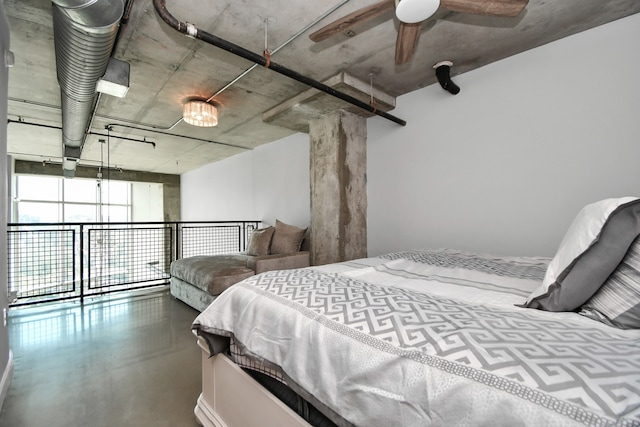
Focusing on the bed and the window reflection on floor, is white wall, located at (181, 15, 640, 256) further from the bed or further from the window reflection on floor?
the window reflection on floor

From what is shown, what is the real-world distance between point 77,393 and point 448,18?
11.9 feet

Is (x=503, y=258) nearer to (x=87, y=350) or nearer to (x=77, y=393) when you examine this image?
(x=77, y=393)

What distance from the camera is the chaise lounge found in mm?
2875

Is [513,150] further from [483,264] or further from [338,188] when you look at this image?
[338,188]

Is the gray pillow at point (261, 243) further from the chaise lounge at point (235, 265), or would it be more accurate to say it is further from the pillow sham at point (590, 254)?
the pillow sham at point (590, 254)

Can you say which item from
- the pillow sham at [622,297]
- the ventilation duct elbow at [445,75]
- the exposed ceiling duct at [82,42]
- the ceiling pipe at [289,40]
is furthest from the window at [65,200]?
the pillow sham at [622,297]

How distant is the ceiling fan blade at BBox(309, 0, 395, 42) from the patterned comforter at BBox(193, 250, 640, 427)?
1.52 meters

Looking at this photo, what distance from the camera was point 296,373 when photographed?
0.86m

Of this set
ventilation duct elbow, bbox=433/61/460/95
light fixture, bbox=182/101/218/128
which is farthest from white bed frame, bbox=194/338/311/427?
ventilation duct elbow, bbox=433/61/460/95

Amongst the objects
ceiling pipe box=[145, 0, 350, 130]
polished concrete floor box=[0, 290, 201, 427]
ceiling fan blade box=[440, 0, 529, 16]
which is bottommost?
polished concrete floor box=[0, 290, 201, 427]

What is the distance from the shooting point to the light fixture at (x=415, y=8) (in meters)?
1.30

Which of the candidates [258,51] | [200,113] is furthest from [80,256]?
[258,51]

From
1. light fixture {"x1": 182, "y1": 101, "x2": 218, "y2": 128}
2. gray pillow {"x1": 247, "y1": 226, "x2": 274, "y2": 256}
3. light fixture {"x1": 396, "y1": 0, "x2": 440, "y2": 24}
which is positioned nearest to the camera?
light fixture {"x1": 396, "y1": 0, "x2": 440, "y2": 24}

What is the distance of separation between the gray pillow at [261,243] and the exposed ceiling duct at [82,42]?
92.3 inches
